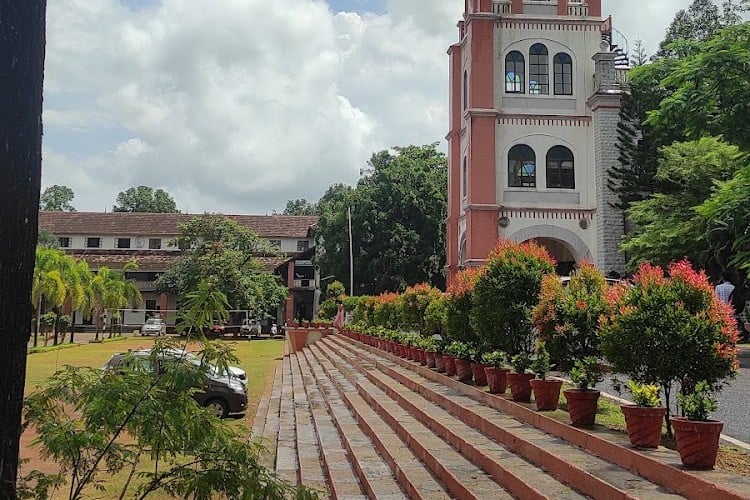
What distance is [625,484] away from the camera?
4.09m

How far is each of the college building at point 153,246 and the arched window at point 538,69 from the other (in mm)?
27577

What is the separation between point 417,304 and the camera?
14.2 m

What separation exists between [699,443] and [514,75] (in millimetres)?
20768

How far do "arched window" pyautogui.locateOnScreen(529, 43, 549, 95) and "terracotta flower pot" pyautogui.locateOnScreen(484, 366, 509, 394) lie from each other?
17.4 metres

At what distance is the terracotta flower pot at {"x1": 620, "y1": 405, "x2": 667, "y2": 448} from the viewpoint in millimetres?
4559

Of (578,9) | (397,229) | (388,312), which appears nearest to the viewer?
(388,312)

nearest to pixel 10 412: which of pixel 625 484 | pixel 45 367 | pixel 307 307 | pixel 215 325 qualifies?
pixel 215 325

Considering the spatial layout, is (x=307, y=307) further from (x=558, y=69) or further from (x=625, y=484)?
(x=625, y=484)

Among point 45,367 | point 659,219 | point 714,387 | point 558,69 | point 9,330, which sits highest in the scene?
point 558,69

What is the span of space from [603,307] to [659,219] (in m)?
15.1

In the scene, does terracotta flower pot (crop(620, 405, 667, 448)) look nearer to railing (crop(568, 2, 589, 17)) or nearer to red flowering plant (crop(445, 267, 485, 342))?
red flowering plant (crop(445, 267, 485, 342))

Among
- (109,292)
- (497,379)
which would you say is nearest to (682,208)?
(497,379)

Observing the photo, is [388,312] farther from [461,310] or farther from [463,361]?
[463,361]

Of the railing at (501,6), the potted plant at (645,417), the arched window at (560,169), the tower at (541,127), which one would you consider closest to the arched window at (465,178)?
the tower at (541,127)
